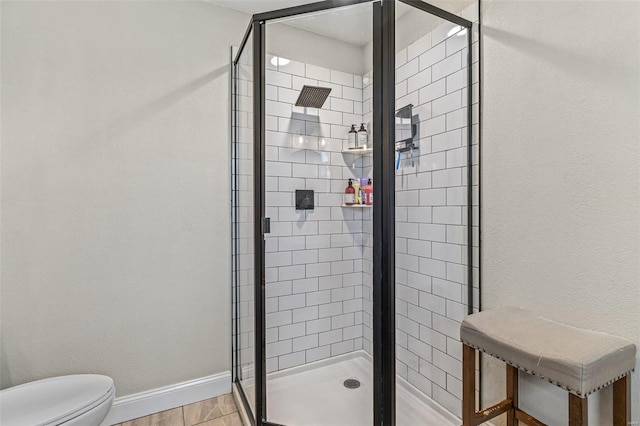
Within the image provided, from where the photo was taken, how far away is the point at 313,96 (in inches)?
67.7

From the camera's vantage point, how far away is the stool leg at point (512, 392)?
52.1 inches

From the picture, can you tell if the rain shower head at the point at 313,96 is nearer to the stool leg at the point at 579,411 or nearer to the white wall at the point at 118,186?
the white wall at the point at 118,186

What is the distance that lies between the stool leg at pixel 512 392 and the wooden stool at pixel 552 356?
0.4 inches

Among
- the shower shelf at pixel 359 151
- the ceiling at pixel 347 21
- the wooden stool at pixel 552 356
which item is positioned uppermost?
the ceiling at pixel 347 21

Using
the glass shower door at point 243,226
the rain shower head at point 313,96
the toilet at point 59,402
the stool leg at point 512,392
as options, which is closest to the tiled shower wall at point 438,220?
the stool leg at point 512,392

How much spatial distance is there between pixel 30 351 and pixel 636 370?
252cm

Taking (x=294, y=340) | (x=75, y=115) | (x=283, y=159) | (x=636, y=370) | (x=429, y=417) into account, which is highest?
(x=75, y=115)

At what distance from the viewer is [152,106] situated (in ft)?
5.97

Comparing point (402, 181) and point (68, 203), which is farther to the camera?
point (68, 203)

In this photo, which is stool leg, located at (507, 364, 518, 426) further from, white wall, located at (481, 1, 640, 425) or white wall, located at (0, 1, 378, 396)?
white wall, located at (0, 1, 378, 396)

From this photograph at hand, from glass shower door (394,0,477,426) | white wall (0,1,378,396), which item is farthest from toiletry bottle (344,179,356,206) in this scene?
white wall (0,1,378,396)

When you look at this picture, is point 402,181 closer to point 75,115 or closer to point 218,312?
point 218,312

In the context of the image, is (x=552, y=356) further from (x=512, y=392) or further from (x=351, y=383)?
(x=351, y=383)

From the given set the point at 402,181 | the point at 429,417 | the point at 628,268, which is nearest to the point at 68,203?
the point at 402,181
